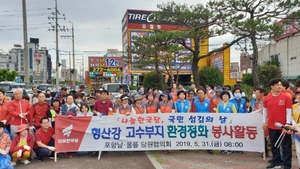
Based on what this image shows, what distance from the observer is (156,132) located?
6234mm

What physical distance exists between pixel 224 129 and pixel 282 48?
2612 cm

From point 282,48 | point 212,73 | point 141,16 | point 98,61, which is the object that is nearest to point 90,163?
point 212,73

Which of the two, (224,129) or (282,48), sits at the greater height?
(282,48)

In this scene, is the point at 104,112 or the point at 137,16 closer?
the point at 104,112

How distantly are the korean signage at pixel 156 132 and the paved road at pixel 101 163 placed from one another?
22cm

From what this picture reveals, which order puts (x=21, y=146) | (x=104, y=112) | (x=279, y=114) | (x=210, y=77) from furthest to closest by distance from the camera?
(x=210, y=77)
(x=104, y=112)
(x=21, y=146)
(x=279, y=114)

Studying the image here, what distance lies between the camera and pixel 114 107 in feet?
23.5

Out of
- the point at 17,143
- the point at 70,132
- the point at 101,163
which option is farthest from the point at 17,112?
the point at 101,163

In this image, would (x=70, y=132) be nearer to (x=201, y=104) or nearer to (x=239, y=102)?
(x=201, y=104)

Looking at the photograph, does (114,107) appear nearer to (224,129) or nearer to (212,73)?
(224,129)

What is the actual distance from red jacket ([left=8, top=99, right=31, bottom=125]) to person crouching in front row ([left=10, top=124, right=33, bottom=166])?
0.39m

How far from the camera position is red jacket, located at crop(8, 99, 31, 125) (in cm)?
609

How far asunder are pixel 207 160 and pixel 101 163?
2.38 metres

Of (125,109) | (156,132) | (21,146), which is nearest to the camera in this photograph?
(21,146)
